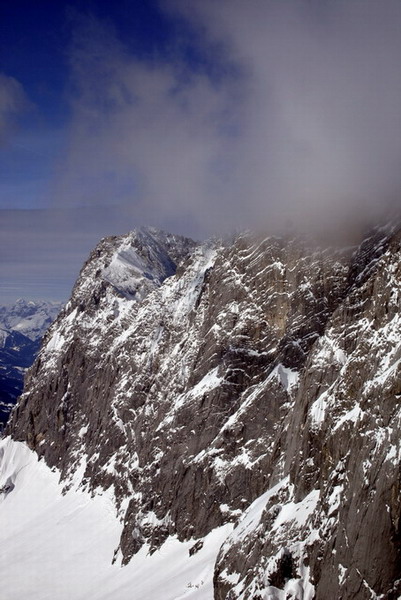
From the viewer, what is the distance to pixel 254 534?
6125 centimetres

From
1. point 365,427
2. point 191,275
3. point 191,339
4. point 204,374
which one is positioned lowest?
point 365,427

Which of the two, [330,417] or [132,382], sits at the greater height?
[132,382]

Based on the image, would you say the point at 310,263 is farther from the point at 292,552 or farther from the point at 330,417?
the point at 292,552

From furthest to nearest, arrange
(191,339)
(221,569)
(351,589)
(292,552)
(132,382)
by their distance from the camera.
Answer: (132,382) < (191,339) < (221,569) < (292,552) < (351,589)

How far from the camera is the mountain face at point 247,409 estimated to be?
159 ft

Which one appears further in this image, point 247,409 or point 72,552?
point 72,552

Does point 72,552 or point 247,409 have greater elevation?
point 247,409

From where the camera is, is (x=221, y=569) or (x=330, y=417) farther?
(x=221, y=569)

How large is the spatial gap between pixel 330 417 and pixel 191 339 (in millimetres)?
64312

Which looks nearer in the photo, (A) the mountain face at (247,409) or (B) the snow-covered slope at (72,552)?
(A) the mountain face at (247,409)

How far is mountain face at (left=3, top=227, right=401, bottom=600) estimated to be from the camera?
4853cm

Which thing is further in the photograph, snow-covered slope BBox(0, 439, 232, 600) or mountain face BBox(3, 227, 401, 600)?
snow-covered slope BBox(0, 439, 232, 600)

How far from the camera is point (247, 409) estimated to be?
93.1m

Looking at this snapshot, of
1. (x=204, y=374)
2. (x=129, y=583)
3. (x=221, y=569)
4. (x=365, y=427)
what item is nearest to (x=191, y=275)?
(x=204, y=374)
